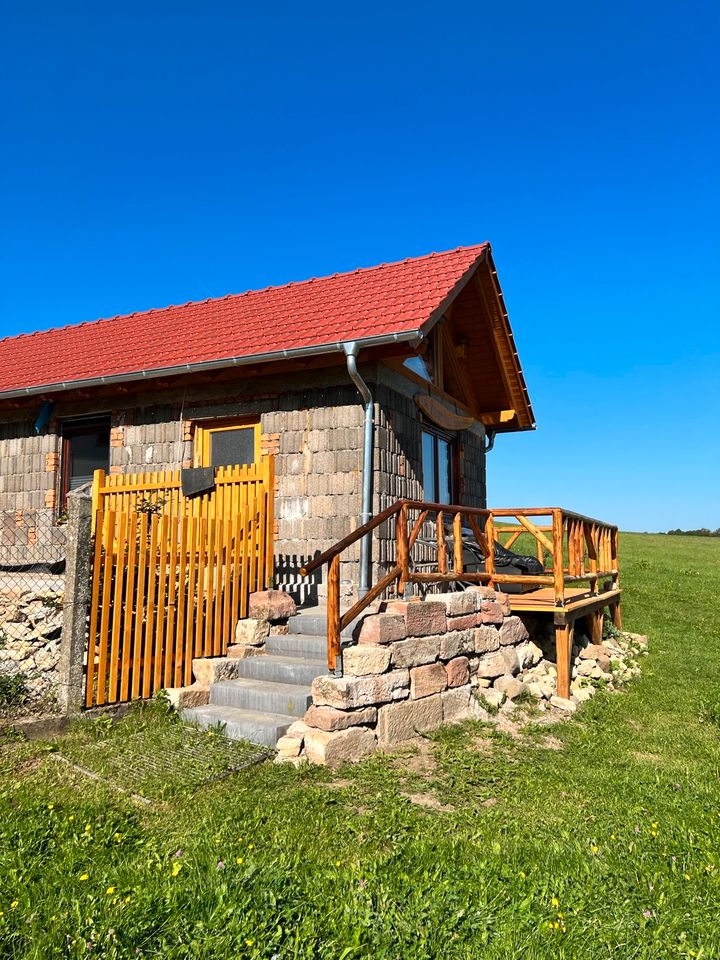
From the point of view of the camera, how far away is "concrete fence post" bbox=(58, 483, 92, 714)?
5.90 m

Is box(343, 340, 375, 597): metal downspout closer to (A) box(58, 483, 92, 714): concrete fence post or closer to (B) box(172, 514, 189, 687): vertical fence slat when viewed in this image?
(B) box(172, 514, 189, 687): vertical fence slat

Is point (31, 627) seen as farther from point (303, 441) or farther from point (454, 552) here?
point (454, 552)

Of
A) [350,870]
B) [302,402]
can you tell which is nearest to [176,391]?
[302,402]

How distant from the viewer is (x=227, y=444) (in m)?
9.47

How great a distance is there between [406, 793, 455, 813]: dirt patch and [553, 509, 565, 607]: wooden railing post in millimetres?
3670

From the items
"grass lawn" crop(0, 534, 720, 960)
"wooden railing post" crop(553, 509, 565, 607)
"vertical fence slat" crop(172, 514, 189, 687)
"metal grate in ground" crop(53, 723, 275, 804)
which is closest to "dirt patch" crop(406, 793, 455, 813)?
"grass lawn" crop(0, 534, 720, 960)

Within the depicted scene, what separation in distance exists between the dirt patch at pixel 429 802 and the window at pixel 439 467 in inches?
221

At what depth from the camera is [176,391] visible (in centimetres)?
970

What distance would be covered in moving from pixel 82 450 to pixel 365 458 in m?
5.01

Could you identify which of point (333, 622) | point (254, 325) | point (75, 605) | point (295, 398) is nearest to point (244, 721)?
point (333, 622)

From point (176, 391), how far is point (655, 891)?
8.10 metres

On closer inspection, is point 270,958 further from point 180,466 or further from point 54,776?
point 180,466

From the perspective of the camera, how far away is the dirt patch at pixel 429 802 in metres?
4.62

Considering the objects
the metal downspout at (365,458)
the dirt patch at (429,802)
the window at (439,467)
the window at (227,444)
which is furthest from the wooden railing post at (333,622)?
the window at (439,467)
